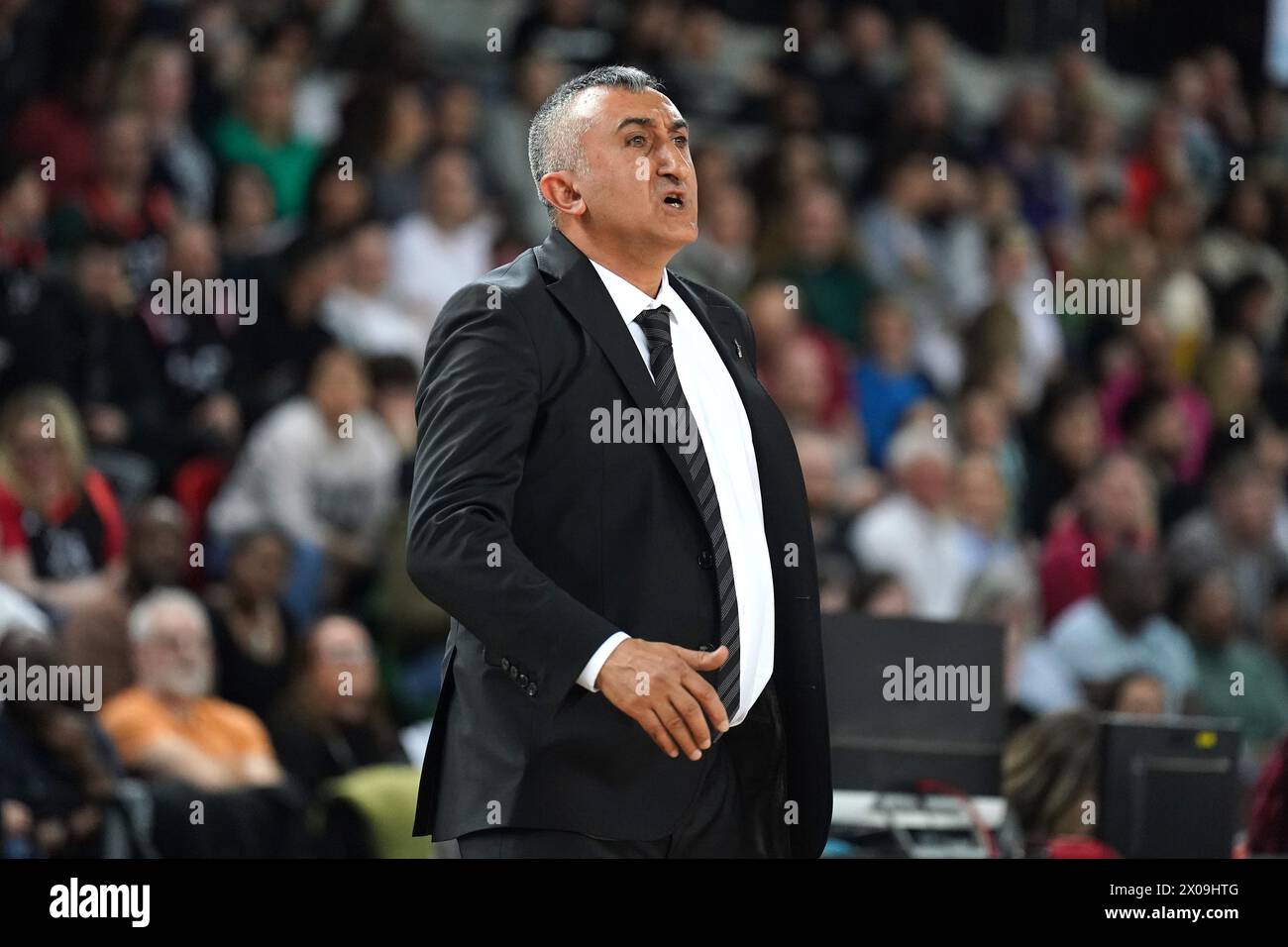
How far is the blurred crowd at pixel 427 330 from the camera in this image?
16.5ft

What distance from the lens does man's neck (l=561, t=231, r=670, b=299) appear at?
255 cm

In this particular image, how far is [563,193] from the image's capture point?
2584mm

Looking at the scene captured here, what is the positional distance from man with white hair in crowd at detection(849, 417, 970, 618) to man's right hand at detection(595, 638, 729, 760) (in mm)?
4001

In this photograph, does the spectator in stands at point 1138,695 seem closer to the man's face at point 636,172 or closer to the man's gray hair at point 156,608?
the man's gray hair at point 156,608

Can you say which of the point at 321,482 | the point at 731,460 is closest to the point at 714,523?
the point at 731,460

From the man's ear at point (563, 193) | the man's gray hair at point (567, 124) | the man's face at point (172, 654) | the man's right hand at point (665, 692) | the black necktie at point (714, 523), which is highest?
the man's gray hair at point (567, 124)

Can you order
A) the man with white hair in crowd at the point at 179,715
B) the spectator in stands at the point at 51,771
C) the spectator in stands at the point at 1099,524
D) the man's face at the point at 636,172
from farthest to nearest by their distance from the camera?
the spectator in stands at the point at 1099,524 < the man with white hair in crowd at the point at 179,715 < the spectator in stands at the point at 51,771 < the man's face at the point at 636,172

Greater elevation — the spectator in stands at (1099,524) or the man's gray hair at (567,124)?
the man's gray hair at (567,124)

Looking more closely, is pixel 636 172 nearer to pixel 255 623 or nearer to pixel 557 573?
pixel 557 573

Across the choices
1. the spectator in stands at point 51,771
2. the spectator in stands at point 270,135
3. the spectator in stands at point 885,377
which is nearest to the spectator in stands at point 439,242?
the spectator in stands at point 270,135

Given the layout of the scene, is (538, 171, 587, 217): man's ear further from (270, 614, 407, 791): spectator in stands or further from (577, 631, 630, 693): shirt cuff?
(270, 614, 407, 791): spectator in stands

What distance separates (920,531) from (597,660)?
4343 millimetres
